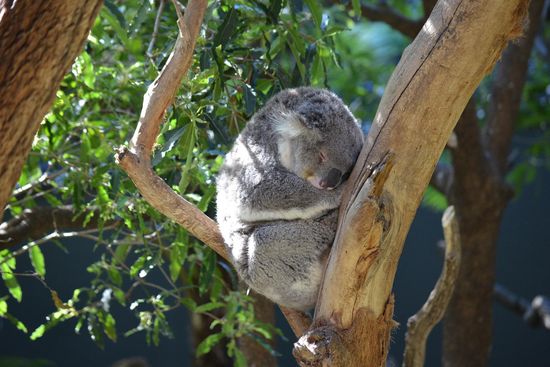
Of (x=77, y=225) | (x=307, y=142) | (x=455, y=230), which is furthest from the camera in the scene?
(x=77, y=225)

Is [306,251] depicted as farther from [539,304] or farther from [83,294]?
[83,294]

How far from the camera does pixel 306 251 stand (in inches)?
103

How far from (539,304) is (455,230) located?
2.74m

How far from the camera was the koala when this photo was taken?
2617 mm

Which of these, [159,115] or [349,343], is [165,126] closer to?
[159,115]

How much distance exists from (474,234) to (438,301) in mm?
1938

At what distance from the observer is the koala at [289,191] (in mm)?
2617

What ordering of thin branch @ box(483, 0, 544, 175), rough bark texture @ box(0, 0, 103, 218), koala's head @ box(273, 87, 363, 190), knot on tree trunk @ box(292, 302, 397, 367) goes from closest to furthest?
rough bark texture @ box(0, 0, 103, 218), knot on tree trunk @ box(292, 302, 397, 367), koala's head @ box(273, 87, 363, 190), thin branch @ box(483, 0, 544, 175)

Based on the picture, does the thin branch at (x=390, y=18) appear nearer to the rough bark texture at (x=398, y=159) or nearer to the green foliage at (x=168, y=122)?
the green foliage at (x=168, y=122)

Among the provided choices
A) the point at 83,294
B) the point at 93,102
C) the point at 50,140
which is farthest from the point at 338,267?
the point at 83,294

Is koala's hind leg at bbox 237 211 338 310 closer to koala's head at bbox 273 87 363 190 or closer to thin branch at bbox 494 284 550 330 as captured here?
koala's head at bbox 273 87 363 190

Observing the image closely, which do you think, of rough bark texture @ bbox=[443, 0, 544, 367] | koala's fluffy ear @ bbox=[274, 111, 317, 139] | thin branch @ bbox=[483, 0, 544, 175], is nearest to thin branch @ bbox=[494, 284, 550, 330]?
rough bark texture @ bbox=[443, 0, 544, 367]

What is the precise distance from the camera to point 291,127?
274 centimetres

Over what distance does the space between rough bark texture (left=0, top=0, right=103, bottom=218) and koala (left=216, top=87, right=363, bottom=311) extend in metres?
1.06
